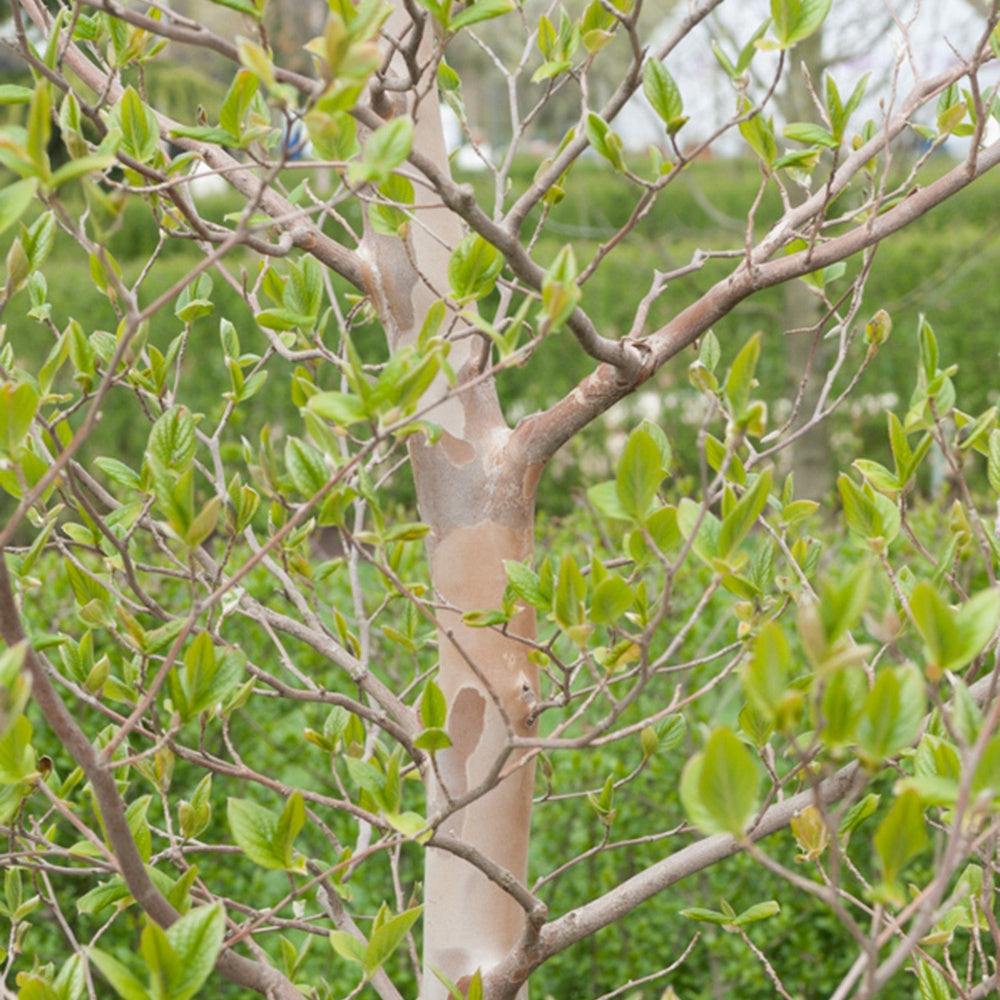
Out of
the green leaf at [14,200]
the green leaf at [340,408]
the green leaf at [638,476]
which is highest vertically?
the green leaf at [14,200]

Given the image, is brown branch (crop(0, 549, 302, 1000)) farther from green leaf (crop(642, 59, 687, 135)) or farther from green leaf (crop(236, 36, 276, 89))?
green leaf (crop(642, 59, 687, 135))

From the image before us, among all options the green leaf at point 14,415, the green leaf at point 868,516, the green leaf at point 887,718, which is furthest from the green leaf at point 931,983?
the green leaf at point 14,415

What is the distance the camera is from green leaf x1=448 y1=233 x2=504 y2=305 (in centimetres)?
111

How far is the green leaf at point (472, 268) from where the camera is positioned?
1110 millimetres

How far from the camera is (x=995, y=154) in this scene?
4.24 ft

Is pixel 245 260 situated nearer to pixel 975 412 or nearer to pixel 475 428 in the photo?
pixel 975 412

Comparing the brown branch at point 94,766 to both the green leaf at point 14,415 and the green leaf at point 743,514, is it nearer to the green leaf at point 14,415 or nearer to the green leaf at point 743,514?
the green leaf at point 14,415

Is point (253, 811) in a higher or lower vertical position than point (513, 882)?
higher

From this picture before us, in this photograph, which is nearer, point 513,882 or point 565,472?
point 513,882

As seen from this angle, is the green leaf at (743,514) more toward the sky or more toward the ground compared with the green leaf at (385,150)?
more toward the ground

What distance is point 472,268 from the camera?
1.12m

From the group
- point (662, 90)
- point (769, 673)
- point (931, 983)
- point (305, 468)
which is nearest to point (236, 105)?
point (305, 468)

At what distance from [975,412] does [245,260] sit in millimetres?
5389

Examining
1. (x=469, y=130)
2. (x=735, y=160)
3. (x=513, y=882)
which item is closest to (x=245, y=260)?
(x=469, y=130)
